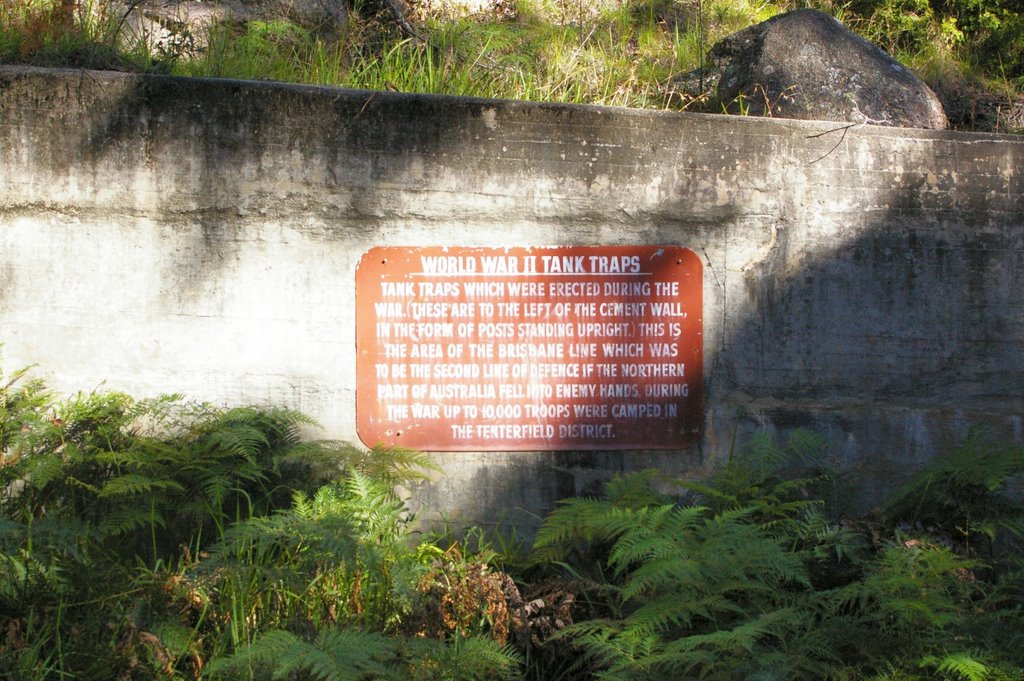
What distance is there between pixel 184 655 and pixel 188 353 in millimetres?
1619

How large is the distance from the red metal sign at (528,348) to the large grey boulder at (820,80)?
1795mm

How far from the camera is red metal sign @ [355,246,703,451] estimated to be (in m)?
4.29

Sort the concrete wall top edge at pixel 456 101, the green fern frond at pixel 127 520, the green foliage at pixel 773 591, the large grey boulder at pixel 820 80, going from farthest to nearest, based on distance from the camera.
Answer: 1. the large grey boulder at pixel 820 80
2. the concrete wall top edge at pixel 456 101
3. the green fern frond at pixel 127 520
4. the green foliage at pixel 773 591

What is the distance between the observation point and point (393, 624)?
11.0ft

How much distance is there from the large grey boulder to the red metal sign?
179 cm

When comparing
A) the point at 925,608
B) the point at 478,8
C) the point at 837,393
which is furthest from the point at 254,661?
the point at 478,8

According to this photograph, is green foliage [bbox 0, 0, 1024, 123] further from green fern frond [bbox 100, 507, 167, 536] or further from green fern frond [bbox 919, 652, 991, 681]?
green fern frond [bbox 919, 652, 991, 681]

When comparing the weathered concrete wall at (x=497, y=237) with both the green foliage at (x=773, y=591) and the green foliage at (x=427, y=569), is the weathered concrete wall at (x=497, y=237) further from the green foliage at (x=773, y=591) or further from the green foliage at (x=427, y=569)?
the green foliage at (x=773, y=591)

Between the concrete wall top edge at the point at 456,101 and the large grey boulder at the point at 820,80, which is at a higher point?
the large grey boulder at the point at 820,80

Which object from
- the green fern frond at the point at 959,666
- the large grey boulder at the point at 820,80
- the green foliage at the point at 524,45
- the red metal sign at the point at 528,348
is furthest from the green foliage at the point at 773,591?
the green foliage at the point at 524,45

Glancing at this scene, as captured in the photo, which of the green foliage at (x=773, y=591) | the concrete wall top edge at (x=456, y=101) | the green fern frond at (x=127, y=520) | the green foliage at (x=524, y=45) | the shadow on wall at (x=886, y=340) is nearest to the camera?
the green foliage at (x=773, y=591)

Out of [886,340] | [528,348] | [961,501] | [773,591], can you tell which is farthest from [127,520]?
[886,340]

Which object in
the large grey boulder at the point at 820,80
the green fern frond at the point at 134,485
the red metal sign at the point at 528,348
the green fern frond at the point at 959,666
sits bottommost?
the green fern frond at the point at 959,666

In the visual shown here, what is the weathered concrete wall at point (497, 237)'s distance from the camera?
166 inches
